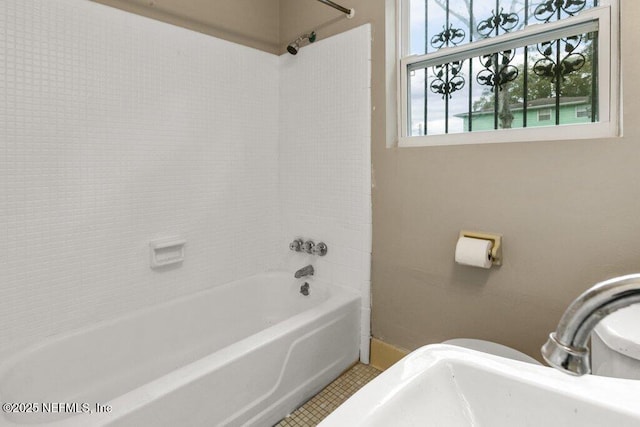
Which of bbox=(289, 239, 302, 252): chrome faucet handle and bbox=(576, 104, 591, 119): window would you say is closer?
bbox=(576, 104, 591, 119): window

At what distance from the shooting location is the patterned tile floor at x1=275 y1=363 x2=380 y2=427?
159 centimetres

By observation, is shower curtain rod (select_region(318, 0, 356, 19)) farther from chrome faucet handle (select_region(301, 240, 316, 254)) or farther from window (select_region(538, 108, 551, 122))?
chrome faucet handle (select_region(301, 240, 316, 254))

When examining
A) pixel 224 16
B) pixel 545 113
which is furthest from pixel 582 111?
pixel 224 16

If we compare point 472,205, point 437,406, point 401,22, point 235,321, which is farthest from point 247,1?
point 437,406

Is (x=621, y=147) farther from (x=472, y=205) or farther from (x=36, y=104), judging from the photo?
(x=36, y=104)

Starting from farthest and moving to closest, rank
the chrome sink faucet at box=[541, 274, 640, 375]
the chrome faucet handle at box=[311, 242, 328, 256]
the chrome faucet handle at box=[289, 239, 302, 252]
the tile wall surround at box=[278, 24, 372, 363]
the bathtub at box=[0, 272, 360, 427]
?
the chrome faucet handle at box=[289, 239, 302, 252]
the chrome faucet handle at box=[311, 242, 328, 256]
the tile wall surround at box=[278, 24, 372, 363]
the bathtub at box=[0, 272, 360, 427]
the chrome sink faucet at box=[541, 274, 640, 375]

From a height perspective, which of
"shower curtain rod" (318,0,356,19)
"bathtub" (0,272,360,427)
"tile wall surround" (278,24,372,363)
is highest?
"shower curtain rod" (318,0,356,19)

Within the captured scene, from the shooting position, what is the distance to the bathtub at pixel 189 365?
1.23 metres

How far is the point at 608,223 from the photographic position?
129 cm

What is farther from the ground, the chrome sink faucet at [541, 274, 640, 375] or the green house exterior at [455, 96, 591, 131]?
the green house exterior at [455, 96, 591, 131]

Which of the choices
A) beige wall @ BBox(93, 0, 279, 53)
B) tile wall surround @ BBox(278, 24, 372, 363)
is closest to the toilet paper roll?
tile wall surround @ BBox(278, 24, 372, 363)

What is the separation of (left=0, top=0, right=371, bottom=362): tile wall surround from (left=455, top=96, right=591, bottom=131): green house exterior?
0.60m

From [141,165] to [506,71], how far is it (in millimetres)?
1787

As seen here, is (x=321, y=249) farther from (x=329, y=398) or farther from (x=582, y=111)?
(x=582, y=111)
